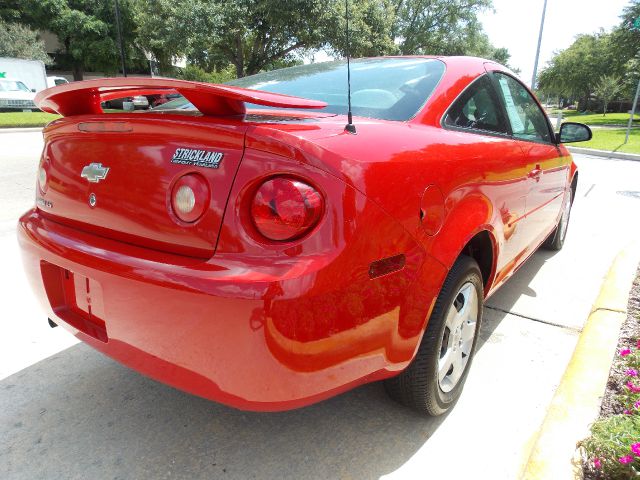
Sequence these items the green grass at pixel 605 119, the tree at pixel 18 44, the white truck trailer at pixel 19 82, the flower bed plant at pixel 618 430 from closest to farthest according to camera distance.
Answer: the flower bed plant at pixel 618 430, the white truck trailer at pixel 19 82, the green grass at pixel 605 119, the tree at pixel 18 44

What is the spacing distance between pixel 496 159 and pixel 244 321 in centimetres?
154

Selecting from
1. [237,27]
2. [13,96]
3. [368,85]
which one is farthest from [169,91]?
[13,96]

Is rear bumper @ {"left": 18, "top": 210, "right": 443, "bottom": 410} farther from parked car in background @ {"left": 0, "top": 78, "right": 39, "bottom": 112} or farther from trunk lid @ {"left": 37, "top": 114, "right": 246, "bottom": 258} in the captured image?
parked car in background @ {"left": 0, "top": 78, "right": 39, "bottom": 112}

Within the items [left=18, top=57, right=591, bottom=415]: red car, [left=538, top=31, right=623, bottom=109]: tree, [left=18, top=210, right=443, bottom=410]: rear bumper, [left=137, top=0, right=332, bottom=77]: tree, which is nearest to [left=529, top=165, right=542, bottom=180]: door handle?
[left=18, top=57, right=591, bottom=415]: red car

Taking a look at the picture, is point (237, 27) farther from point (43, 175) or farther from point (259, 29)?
point (43, 175)

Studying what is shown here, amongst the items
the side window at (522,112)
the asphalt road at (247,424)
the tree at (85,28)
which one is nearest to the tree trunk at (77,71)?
the tree at (85,28)

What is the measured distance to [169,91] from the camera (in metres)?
1.74

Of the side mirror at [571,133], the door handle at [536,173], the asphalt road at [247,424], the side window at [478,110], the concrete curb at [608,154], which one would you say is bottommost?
the concrete curb at [608,154]

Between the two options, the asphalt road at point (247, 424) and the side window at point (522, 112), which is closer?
the asphalt road at point (247, 424)

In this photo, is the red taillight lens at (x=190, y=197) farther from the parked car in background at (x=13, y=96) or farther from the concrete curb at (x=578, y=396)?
the parked car in background at (x=13, y=96)

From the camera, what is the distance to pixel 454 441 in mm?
2045

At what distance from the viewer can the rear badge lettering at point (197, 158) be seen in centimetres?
149

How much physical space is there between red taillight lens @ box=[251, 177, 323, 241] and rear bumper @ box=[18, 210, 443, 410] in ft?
0.35

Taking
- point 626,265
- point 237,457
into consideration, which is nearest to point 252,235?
point 237,457
